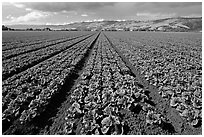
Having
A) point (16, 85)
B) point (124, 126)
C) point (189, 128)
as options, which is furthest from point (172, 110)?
point (16, 85)

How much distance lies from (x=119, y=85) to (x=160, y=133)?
14.2 ft

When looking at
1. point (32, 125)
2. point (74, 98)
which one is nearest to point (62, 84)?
point (74, 98)

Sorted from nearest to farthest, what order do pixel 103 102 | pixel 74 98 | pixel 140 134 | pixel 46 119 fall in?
pixel 140 134 < pixel 46 119 < pixel 103 102 < pixel 74 98

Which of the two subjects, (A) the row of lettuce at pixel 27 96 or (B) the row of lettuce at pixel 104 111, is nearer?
(B) the row of lettuce at pixel 104 111

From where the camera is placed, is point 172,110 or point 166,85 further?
point 166,85

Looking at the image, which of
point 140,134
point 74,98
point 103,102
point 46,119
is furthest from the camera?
point 74,98

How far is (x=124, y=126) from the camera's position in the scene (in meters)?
6.98

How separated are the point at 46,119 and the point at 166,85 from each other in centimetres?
707

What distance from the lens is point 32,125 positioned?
7066 mm

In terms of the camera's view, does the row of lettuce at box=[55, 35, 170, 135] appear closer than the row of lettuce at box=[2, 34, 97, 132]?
Yes

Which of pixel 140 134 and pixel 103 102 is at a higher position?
pixel 103 102

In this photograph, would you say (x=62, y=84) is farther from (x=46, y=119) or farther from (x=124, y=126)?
(x=124, y=126)

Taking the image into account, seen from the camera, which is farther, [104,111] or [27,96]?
[27,96]

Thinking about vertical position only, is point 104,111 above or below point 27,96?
below
